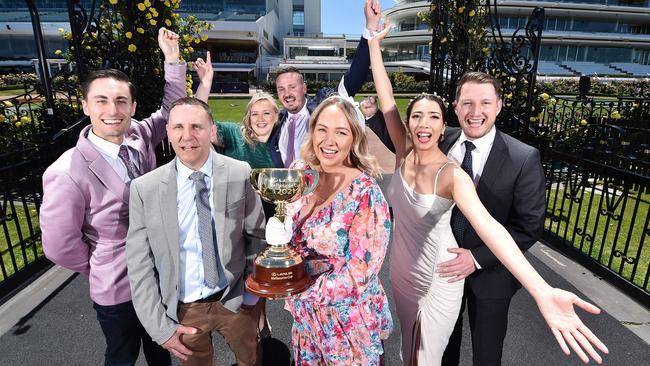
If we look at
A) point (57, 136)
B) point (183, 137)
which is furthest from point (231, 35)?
point (183, 137)

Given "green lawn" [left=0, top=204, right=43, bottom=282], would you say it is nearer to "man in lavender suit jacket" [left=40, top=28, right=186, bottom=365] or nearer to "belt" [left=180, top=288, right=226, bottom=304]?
"man in lavender suit jacket" [left=40, top=28, right=186, bottom=365]

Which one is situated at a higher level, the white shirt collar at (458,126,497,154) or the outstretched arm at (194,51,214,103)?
the outstretched arm at (194,51,214,103)

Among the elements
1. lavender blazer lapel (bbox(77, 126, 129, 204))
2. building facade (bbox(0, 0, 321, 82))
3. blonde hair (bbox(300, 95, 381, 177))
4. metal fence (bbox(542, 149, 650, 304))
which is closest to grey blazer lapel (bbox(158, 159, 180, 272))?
lavender blazer lapel (bbox(77, 126, 129, 204))

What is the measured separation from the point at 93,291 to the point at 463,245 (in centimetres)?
229

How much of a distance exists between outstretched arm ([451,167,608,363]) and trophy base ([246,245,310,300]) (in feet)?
3.02

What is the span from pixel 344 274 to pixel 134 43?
459cm

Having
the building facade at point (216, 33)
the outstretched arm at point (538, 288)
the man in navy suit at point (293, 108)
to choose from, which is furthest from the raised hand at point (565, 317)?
the building facade at point (216, 33)

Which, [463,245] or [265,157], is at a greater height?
[265,157]

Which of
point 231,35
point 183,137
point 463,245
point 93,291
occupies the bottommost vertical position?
point 93,291

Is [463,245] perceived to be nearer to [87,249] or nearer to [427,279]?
[427,279]

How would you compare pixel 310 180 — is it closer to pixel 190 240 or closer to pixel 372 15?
pixel 190 240

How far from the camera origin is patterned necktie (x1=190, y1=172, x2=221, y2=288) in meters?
1.97

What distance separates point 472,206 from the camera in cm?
183

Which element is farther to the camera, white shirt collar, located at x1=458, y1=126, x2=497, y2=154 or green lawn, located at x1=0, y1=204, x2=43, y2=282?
green lawn, located at x1=0, y1=204, x2=43, y2=282
